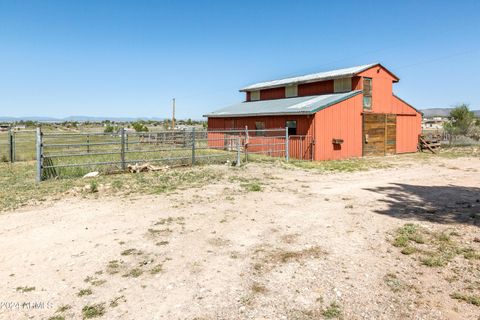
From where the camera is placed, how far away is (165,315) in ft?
11.5

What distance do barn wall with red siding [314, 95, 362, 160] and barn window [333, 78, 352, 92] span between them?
1.23 meters

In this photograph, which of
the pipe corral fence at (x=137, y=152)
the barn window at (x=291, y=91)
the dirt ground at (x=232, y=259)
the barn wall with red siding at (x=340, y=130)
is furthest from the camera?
the barn window at (x=291, y=91)

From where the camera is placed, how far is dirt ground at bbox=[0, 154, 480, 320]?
367 centimetres

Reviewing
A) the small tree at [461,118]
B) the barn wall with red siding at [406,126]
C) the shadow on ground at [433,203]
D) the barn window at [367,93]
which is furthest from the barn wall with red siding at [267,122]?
the small tree at [461,118]

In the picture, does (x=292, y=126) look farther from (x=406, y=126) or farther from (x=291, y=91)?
(x=406, y=126)

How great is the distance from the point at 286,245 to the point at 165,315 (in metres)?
2.46

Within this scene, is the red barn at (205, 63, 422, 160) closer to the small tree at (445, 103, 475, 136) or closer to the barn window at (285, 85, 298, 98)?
the barn window at (285, 85, 298, 98)

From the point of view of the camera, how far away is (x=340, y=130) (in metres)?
19.1

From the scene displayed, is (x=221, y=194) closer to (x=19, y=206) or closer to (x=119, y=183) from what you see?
(x=119, y=183)

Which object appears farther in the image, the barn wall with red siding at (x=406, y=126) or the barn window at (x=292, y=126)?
the barn wall with red siding at (x=406, y=126)

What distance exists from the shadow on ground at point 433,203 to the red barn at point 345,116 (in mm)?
8073

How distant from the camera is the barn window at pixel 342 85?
2074 centimetres

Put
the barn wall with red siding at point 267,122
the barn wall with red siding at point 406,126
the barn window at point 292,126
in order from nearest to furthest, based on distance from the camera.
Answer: the barn wall with red siding at point 267,122 < the barn window at point 292,126 < the barn wall with red siding at point 406,126

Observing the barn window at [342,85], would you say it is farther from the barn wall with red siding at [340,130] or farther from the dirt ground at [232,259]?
the dirt ground at [232,259]
